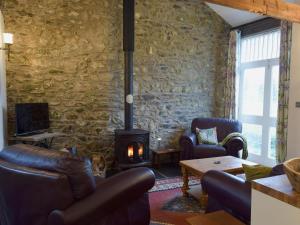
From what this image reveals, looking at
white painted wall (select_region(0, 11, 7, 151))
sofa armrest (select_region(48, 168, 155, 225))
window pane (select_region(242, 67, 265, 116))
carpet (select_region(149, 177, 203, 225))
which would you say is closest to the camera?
sofa armrest (select_region(48, 168, 155, 225))

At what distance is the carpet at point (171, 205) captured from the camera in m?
2.84

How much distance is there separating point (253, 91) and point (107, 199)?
14.3 ft

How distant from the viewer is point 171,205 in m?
3.16

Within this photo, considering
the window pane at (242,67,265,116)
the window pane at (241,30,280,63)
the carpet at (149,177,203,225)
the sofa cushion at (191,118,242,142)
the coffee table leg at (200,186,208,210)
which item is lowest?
the carpet at (149,177,203,225)

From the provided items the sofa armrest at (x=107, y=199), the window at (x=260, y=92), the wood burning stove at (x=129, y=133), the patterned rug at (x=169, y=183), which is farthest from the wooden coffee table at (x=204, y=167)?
the window at (x=260, y=92)

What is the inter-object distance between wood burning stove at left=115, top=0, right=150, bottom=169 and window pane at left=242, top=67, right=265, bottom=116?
2.36 m

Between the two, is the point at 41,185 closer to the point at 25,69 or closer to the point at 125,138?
the point at 125,138

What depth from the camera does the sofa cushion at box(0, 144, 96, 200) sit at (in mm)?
1730

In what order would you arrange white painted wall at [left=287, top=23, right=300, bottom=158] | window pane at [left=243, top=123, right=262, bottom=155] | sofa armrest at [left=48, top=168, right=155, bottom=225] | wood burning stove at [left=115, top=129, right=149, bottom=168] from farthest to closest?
1. window pane at [left=243, top=123, right=262, bottom=155]
2. wood burning stove at [left=115, top=129, right=149, bottom=168]
3. white painted wall at [left=287, top=23, right=300, bottom=158]
4. sofa armrest at [left=48, top=168, right=155, bottom=225]

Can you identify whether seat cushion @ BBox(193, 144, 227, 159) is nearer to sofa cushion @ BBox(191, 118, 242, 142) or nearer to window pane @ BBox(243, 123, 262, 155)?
sofa cushion @ BBox(191, 118, 242, 142)

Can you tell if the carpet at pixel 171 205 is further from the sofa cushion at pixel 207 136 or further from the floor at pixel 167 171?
the sofa cushion at pixel 207 136

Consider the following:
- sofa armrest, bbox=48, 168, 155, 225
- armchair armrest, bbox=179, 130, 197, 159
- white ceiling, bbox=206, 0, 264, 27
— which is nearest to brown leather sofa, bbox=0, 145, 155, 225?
sofa armrest, bbox=48, 168, 155, 225

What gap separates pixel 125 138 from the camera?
438cm

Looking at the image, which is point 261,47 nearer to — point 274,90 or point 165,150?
point 274,90
